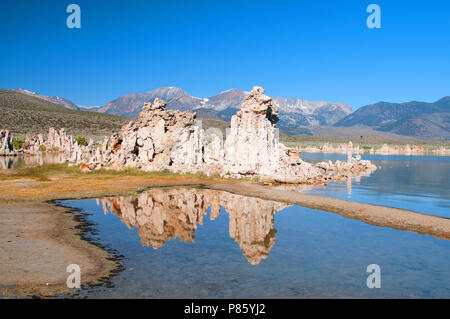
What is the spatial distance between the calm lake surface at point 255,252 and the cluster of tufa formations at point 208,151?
18990 mm

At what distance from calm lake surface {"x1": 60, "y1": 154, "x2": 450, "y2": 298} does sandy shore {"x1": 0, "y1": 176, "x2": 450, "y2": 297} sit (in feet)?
3.58

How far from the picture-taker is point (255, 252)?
1661 cm

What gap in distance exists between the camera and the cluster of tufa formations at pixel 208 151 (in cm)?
4728

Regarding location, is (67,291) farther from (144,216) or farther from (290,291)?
(144,216)

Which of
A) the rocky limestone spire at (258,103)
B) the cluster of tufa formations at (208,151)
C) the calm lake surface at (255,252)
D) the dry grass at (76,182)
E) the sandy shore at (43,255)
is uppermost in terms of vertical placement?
the rocky limestone spire at (258,103)

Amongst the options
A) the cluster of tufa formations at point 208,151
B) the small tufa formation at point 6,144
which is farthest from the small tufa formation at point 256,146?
the small tufa formation at point 6,144

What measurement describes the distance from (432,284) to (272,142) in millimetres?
36685

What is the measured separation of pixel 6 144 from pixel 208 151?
6402 cm

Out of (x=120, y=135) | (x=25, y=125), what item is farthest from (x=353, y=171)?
(x=25, y=125)

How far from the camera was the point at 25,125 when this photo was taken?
130250 mm

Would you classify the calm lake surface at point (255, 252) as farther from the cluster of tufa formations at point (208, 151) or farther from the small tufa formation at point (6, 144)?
the small tufa formation at point (6, 144)

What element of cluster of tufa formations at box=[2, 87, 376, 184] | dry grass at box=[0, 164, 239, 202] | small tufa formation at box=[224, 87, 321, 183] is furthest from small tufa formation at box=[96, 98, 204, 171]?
small tufa formation at box=[224, 87, 321, 183]

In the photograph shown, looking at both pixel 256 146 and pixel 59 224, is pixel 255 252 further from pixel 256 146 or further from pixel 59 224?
pixel 256 146
